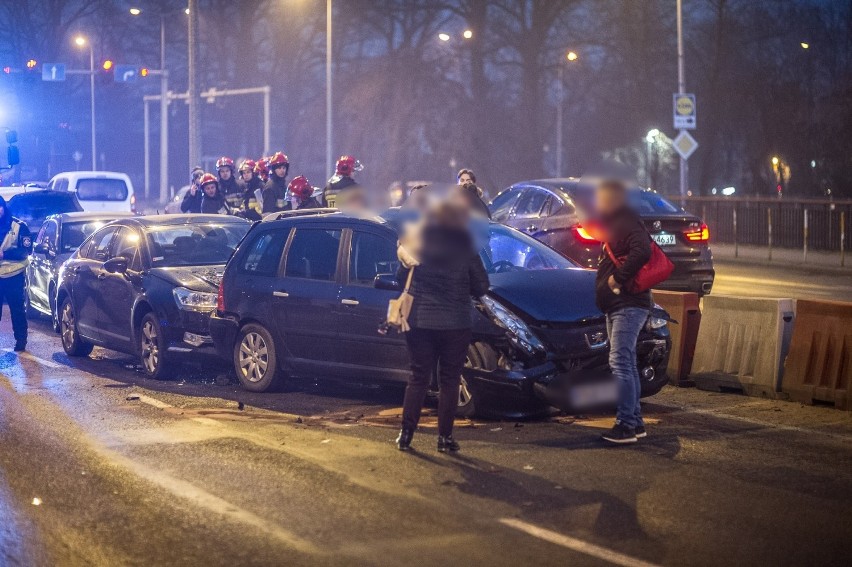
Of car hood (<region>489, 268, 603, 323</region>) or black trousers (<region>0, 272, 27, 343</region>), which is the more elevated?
car hood (<region>489, 268, 603, 323</region>)

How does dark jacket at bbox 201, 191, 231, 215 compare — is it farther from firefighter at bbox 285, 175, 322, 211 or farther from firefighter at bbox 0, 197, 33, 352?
firefighter at bbox 0, 197, 33, 352

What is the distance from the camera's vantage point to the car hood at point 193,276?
12078 millimetres

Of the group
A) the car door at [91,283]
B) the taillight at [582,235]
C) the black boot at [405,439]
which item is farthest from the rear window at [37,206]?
the black boot at [405,439]

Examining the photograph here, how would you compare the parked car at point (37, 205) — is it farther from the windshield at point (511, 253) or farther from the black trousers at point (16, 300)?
the windshield at point (511, 253)

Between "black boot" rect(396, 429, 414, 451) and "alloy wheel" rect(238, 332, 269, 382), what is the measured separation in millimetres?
2848

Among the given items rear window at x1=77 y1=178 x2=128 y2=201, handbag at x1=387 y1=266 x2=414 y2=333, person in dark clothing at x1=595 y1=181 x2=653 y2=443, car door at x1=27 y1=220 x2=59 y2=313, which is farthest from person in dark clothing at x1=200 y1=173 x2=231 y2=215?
rear window at x1=77 y1=178 x2=128 y2=201

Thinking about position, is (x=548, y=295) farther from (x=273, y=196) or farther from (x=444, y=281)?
(x=273, y=196)

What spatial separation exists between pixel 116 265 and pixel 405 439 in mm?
5486

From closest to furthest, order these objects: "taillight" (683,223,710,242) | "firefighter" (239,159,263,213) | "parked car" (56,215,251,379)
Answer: "parked car" (56,215,251,379)
"taillight" (683,223,710,242)
"firefighter" (239,159,263,213)

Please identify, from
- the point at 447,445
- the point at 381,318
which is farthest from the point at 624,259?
the point at 381,318

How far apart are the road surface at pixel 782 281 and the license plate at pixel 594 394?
11.0 m

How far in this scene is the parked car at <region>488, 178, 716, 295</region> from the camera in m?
15.2

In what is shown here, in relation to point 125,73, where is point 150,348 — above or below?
below

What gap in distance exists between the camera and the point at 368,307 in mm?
9797
